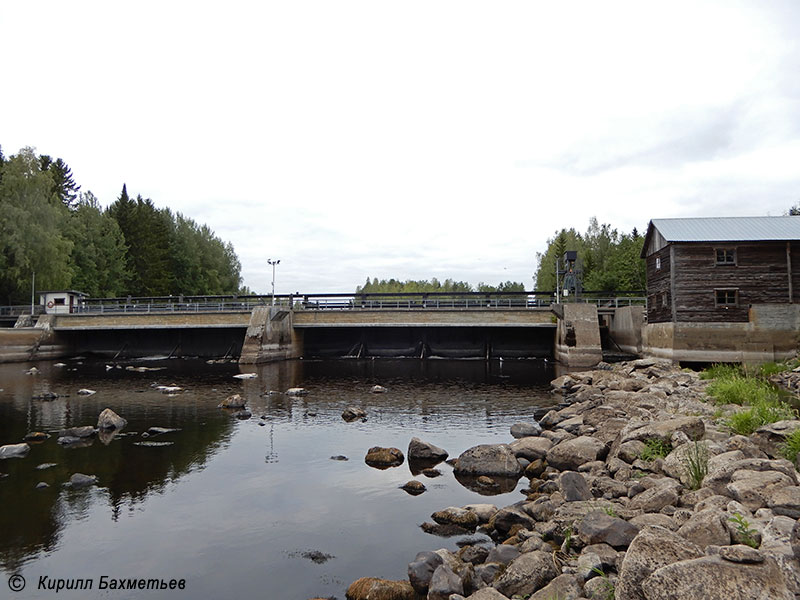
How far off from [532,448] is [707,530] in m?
8.80

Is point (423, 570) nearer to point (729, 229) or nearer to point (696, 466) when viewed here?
point (696, 466)

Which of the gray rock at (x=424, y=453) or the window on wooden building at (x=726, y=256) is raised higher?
the window on wooden building at (x=726, y=256)

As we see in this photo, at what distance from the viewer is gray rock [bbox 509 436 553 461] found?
15570 mm

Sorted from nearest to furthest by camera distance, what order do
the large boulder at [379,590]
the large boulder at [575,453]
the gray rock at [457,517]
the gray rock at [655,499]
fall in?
the large boulder at [379,590] → the gray rock at [655,499] → the gray rock at [457,517] → the large boulder at [575,453]

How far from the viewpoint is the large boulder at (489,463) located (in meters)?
14.8

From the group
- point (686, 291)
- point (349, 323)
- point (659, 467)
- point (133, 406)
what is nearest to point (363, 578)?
point (659, 467)

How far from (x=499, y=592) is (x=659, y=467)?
5.49 metres

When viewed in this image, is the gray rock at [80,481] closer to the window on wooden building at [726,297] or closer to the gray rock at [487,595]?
the gray rock at [487,595]

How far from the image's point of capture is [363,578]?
349 inches

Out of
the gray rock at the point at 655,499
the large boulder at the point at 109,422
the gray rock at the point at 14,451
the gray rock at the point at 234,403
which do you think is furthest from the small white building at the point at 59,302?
the gray rock at the point at 655,499

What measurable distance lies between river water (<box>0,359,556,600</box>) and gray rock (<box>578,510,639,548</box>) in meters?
3.20

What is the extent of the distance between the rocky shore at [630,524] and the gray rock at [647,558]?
0.01 metres

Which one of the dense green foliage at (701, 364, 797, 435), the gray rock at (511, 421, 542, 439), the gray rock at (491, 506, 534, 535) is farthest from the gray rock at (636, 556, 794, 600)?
the gray rock at (511, 421, 542, 439)

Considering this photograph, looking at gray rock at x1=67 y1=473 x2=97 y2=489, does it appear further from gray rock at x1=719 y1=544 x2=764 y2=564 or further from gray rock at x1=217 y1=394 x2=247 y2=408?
gray rock at x1=719 y1=544 x2=764 y2=564
